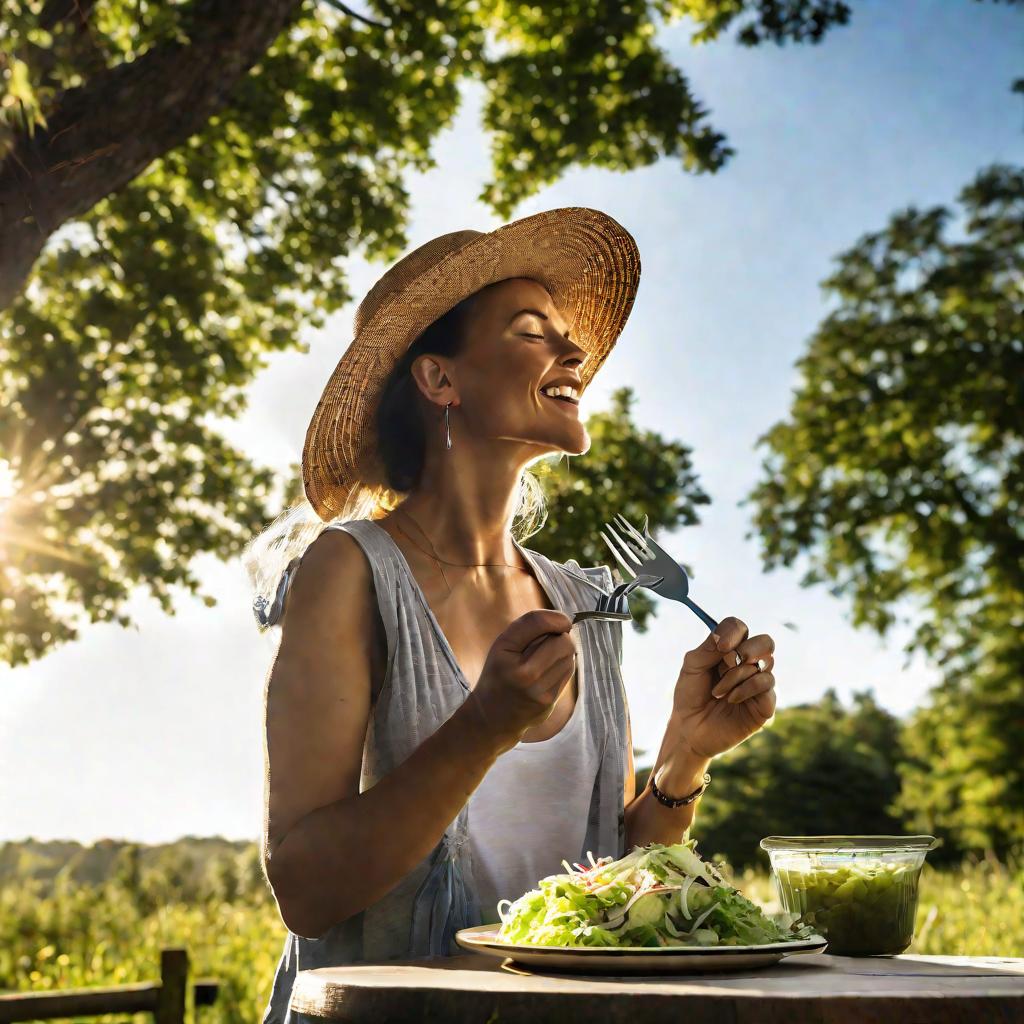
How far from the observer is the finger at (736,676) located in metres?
2.07

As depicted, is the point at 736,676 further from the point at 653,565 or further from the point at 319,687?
the point at 319,687

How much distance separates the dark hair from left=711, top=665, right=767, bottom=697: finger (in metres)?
0.96

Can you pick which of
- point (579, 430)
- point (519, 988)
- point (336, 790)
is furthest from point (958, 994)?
point (579, 430)

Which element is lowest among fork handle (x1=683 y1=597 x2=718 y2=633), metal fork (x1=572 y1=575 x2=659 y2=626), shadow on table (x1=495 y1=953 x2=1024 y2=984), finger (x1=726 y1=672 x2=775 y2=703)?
shadow on table (x1=495 y1=953 x2=1024 y2=984)

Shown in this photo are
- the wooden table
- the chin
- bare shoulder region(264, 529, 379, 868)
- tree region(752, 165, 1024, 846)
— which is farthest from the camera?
tree region(752, 165, 1024, 846)

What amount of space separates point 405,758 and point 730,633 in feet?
2.18

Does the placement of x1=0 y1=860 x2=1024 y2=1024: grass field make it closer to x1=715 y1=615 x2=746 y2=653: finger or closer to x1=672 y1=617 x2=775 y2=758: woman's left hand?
x1=672 y1=617 x2=775 y2=758: woman's left hand

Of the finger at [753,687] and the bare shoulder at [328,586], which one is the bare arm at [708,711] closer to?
the finger at [753,687]

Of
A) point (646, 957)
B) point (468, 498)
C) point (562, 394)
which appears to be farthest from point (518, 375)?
point (646, 957)

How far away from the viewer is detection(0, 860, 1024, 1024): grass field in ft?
20.4

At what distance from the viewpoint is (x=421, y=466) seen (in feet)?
8.89

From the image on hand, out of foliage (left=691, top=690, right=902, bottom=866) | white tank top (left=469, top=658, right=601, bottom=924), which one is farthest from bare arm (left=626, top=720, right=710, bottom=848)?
foliage (left=691, top=690, right=902, bottom=866)

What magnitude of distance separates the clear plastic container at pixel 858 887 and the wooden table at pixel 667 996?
0.95ft

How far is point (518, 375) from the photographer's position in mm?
2504
